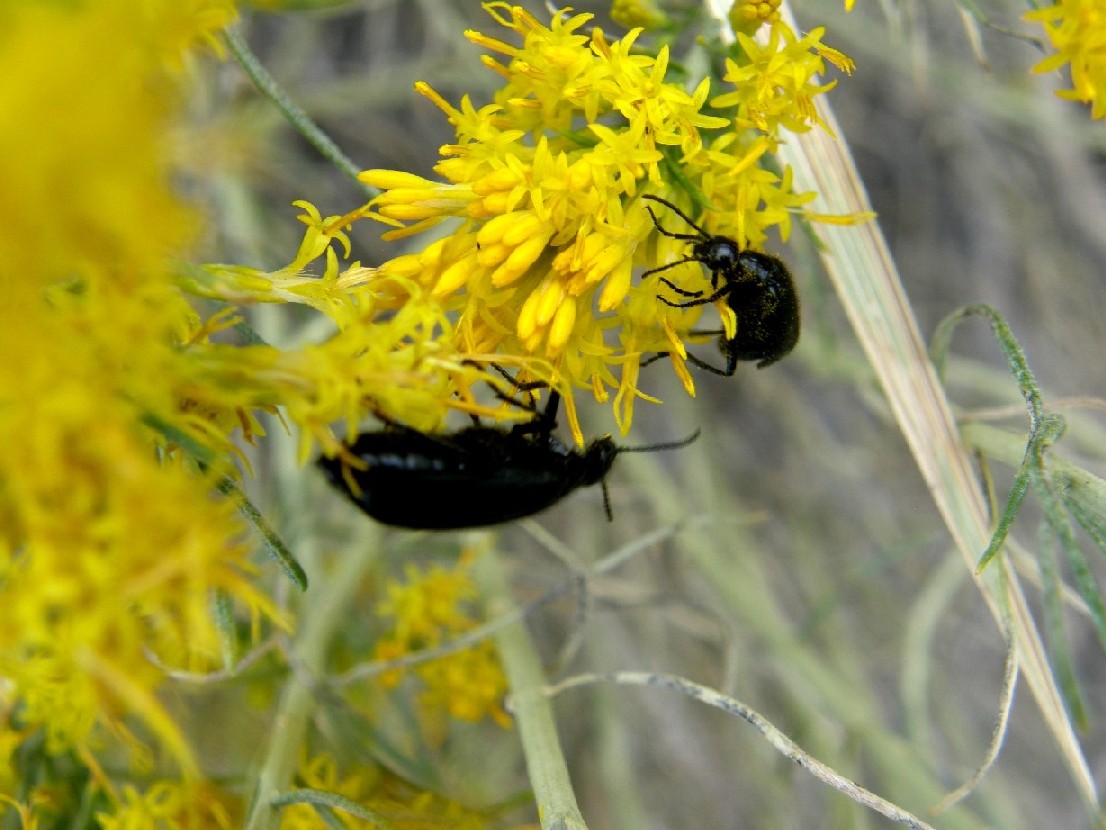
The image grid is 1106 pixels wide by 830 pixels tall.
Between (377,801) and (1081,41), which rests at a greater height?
(1081,41)

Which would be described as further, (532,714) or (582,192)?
(532,714)

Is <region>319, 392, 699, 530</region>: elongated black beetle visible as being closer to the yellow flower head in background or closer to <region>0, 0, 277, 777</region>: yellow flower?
the yellow flower head in background

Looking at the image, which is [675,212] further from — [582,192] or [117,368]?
[117,368]

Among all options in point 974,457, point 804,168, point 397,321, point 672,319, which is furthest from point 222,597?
point 974,457

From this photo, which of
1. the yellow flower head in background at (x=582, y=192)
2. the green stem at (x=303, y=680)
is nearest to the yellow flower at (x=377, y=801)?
the green stem at (x=303, y=680)

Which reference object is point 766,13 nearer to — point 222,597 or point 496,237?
point 496,237

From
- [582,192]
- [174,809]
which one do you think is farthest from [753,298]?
[174,809]

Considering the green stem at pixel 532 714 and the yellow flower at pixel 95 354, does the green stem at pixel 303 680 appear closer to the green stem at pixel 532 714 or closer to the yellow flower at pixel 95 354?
the green stem at pixel 532 714
